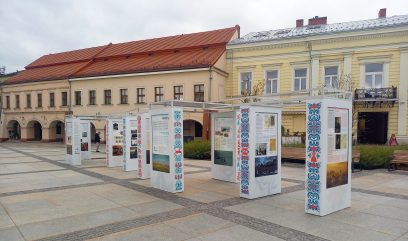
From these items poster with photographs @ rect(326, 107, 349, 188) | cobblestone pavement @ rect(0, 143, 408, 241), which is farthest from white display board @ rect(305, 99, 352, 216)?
cobblestone pavement @ rect(0, 143, 408, 241)

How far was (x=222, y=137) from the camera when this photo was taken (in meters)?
11.3

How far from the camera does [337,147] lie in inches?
299

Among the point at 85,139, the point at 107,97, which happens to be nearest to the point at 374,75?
the point at 85,139

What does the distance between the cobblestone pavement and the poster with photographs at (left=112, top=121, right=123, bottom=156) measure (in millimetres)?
4175

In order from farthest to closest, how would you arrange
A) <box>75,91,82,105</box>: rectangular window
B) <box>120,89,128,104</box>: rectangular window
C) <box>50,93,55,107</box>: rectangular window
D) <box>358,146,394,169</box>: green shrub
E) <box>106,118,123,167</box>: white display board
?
1. <box>50,93,55,107</box>: rectangular window
2. <box>75,91,82,105</box>: rectangular window
3. <box>120,89,128,104</box>: rectangular window
4. <box>106,118,123,167</box>: white display board
5. <box>358,146,394,169</box>: green shrub

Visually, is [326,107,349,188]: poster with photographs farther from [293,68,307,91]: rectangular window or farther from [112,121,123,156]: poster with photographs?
[293,68,307,91]: rectangular window

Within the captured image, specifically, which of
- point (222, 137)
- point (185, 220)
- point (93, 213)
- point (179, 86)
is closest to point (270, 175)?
point (222, 137)

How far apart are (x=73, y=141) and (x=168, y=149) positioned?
9255mm

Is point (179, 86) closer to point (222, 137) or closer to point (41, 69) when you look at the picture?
point (222, 137)

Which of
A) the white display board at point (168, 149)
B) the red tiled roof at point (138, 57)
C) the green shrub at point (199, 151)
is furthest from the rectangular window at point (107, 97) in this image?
the white display board at point (168, 149)

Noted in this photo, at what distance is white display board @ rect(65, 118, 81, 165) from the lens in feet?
54.2

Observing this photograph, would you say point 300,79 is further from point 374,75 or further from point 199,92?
point 199,92

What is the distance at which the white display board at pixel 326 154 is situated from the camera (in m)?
7.22

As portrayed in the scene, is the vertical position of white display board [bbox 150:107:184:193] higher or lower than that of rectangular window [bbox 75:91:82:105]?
lower
